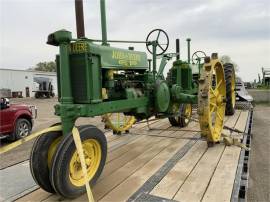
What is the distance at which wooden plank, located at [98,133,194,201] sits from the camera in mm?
2625

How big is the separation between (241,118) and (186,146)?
2846 mm

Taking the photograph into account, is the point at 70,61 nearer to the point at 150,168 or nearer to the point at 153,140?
the point at 150,168

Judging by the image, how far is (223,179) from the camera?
290 cm

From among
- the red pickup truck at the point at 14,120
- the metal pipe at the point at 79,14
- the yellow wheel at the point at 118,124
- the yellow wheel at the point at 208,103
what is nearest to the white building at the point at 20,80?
the red pickup truck at the point at 14,120

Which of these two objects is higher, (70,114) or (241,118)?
(70,114)

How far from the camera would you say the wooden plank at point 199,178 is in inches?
101

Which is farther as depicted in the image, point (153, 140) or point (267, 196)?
point (153, 140)

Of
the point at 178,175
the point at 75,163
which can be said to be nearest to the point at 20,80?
the point at 75,163

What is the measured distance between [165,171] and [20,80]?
2980 cm

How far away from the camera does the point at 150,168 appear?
3.35 m

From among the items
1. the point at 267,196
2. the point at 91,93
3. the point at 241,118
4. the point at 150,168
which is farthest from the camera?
the point at 241,118

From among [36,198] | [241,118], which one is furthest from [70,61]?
[241,118]

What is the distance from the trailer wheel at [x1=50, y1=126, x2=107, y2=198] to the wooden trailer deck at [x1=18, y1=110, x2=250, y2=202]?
14 centimetres

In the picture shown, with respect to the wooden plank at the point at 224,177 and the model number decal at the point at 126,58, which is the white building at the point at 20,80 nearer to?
the model number decal at the point at 126,58
